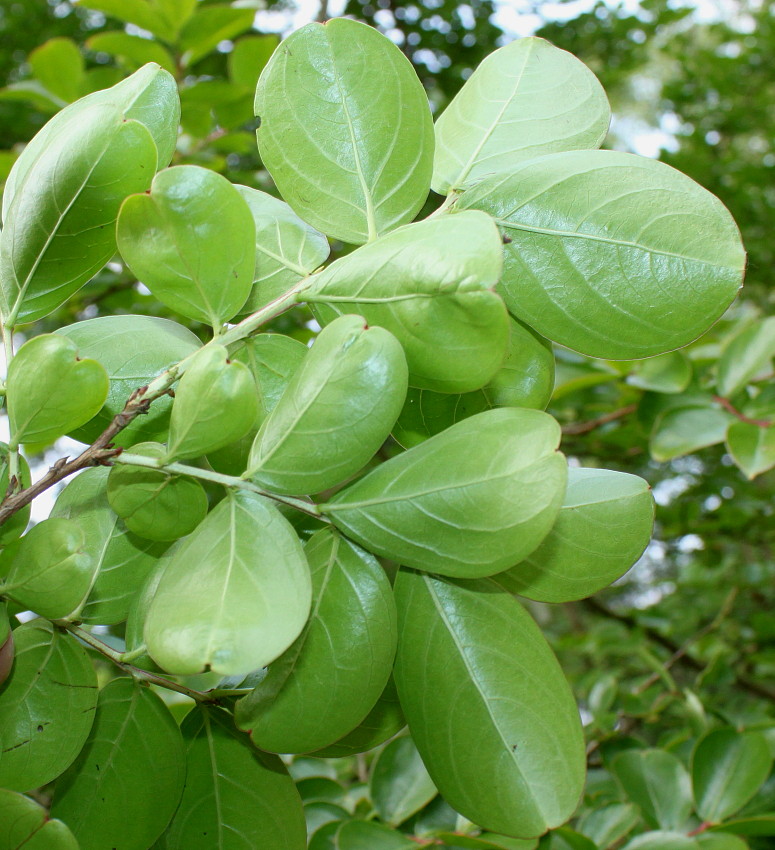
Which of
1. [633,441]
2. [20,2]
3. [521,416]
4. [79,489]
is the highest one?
[521,416]

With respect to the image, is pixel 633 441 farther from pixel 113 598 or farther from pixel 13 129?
pixel 13 129

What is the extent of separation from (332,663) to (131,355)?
19 centimetres

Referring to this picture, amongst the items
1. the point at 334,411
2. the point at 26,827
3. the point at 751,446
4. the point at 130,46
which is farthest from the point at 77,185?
the point at 130,46

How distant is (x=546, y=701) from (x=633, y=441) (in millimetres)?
1091

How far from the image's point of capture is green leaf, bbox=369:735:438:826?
0.75m

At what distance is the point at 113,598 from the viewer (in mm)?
447

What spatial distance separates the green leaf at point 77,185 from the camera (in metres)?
0.38

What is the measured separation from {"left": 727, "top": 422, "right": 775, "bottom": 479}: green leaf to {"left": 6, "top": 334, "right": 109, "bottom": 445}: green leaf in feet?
2.55

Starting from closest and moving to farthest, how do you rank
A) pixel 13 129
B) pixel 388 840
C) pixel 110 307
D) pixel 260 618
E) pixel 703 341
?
pixel 260 618
pixel 388 840
pixel 703 341
pixel 110 307
pixel 13 129

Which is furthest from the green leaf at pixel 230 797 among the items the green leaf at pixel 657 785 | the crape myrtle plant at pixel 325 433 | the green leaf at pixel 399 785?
the green leaf at pixel 657 785

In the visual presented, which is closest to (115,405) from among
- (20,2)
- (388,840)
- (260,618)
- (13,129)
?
(260,618)

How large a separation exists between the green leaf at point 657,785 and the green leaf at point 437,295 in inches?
27.4

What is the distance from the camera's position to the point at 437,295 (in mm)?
331

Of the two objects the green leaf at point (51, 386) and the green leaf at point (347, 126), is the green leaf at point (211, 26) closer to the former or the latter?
the green leaf at point (347, 126)
